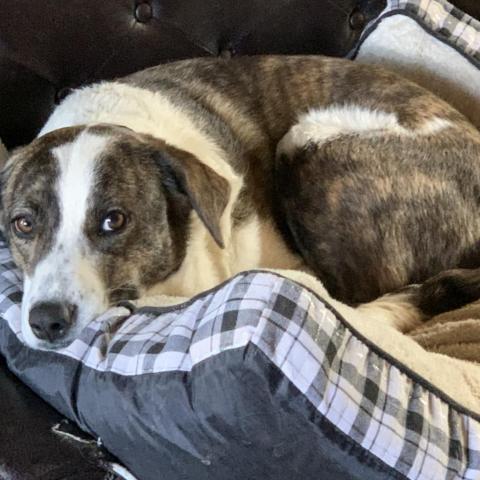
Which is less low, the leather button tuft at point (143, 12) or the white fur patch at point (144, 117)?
the leather button tuft at point (143, 12)

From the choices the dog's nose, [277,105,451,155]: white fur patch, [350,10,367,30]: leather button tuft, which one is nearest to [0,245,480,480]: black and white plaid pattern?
the dog's nose

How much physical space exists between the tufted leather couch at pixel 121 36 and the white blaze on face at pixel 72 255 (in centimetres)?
45

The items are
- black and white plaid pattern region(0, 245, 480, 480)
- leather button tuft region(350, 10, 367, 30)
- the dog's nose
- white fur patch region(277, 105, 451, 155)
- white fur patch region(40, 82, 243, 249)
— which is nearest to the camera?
black and white plaid pattern region(0, 245, 480, 480)

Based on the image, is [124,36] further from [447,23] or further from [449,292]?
[449,292]

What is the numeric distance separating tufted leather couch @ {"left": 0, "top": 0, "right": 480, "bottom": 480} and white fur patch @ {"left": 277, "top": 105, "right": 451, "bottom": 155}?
324mm

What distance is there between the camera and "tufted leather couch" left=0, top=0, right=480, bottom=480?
79.8 inches

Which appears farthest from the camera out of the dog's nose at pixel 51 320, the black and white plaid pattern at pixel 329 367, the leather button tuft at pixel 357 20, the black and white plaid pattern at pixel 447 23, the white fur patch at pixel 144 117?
the leather button tuft at pixel 357 20

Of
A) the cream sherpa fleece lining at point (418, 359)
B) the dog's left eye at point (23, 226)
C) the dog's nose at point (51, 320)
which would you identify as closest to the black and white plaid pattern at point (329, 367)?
the cream sherpa fleece lining at point (418, 359)

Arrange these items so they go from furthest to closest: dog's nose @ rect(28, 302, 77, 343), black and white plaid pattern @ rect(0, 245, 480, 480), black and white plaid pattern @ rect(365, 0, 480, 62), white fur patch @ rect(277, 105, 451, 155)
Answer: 1. black and white plaid pattern @ rect(365, 0, 480, 62)
2. white fur patch @ rect(277, 105, 451, 155)
3. dog's nose @ rect(28, 302, 77, 343)
4. black and white plaid pattern @ rect(0, 245, 480, 480)

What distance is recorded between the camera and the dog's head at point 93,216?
151 cm

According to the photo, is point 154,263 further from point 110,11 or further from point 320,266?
point 110,11

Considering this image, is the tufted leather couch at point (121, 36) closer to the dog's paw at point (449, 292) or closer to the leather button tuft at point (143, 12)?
the leather button tuft at point (143, 12)

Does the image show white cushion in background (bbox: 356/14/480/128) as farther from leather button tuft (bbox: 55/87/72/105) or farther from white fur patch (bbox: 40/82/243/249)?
leather button tuft (bbox: 55/87/72/105)

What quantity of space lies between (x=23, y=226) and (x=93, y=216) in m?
0.16
